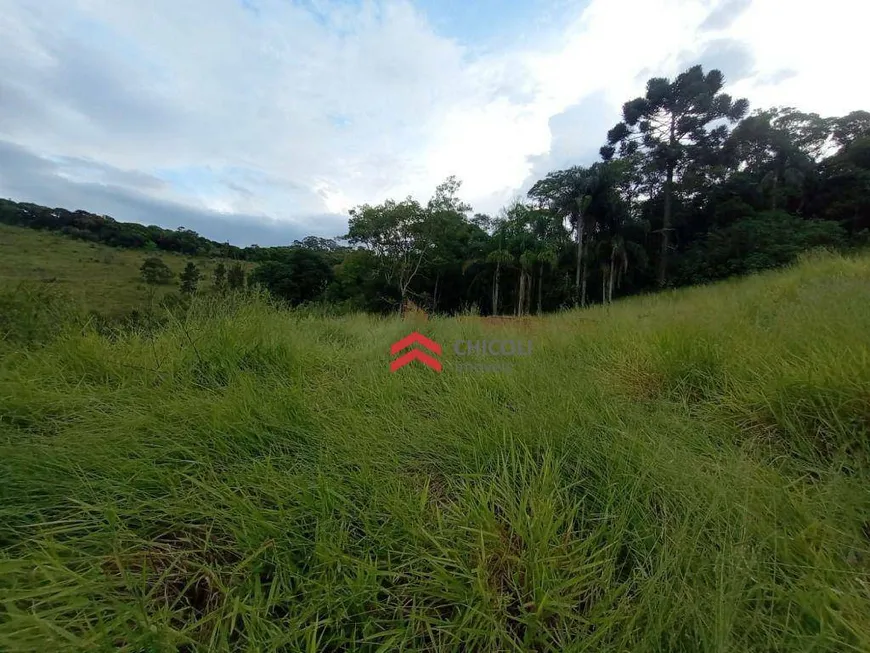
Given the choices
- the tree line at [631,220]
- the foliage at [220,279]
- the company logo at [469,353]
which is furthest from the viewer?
the tree line at [631,220]

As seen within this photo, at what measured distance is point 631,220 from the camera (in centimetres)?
1947

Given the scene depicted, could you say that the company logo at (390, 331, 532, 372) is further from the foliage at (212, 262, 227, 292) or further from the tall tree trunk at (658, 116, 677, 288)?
the tall tree trunk at (658, 116, 677, 288)

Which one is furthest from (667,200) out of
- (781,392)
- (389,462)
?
(389,462)

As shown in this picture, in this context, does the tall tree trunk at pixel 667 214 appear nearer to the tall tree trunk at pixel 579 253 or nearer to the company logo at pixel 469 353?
the tall tree trunk at pixel 579 253

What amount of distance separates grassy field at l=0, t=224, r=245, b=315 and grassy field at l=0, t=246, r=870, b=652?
121cm

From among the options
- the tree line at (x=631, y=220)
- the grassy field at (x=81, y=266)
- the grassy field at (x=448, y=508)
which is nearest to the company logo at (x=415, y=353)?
the grassy field at (x=448, y=508)

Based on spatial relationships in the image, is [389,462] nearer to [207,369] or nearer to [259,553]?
[259,553]

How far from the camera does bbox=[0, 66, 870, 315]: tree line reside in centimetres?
1822

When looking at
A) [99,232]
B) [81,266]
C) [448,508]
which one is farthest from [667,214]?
[99,232]

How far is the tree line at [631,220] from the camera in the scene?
18.2 metres

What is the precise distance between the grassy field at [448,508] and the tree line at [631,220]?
1615 cm

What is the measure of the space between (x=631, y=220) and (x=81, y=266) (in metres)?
30.1

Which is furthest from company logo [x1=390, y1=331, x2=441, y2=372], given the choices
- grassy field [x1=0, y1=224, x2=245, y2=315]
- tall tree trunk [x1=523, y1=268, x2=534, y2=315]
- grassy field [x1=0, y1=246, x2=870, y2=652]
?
tall tree trunk [x1=523, y1=268, x2=534, y2=315]

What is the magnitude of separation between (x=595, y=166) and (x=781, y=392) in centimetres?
2047
